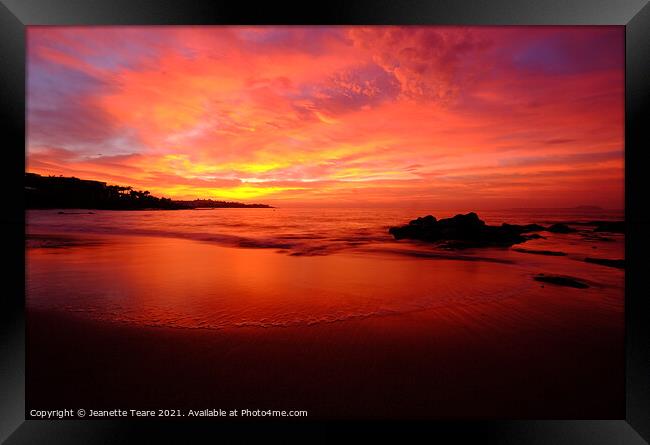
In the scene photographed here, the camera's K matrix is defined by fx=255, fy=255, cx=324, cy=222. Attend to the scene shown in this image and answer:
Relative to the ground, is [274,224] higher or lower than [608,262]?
higher

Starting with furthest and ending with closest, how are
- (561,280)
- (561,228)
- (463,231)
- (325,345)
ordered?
(463,231) → (561,228) → (561,280) → (325,345)

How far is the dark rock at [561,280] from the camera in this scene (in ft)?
8.95

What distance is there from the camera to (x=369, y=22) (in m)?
2.01

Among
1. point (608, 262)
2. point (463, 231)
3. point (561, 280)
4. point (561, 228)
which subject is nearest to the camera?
point (608, 262)

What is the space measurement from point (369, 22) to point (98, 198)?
3834 mm

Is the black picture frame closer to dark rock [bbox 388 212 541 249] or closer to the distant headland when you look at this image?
the distant headland

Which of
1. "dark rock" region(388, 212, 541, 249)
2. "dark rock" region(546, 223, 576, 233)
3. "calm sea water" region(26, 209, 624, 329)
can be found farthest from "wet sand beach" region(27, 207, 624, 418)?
"dark rock" region(388, 212, 541, 249)

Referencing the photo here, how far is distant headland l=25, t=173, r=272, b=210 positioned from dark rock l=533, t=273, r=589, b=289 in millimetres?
3530

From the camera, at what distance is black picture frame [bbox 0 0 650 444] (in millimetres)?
1969

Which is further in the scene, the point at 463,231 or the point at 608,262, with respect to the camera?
the point at 463,231

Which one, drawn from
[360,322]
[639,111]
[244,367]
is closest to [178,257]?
[244,367]

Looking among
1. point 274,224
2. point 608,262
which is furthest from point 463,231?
point 274,224

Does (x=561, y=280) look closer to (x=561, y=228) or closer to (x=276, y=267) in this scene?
(x=561, y=228)

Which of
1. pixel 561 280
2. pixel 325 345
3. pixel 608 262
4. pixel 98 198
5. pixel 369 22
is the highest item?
Result: pixel 369 22
